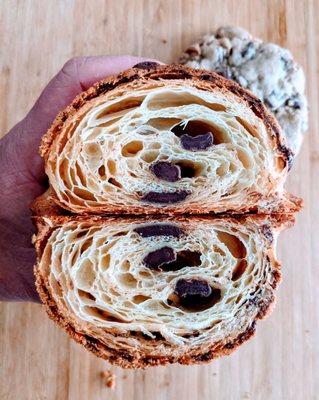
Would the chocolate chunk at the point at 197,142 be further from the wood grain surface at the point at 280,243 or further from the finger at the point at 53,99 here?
the wood grain surface at the point at 280,243

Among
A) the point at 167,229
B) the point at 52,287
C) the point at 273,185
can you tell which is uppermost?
the point at 273,185

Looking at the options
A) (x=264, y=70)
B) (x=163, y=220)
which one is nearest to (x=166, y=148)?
(x=163, y=220)

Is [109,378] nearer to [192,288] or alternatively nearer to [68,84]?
[192,288]

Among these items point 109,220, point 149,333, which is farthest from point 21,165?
point 149,333

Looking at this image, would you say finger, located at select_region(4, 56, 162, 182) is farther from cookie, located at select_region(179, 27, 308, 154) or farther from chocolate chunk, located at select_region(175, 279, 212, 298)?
chocolate chunk, located at select_region(175, 279, 212, 298)

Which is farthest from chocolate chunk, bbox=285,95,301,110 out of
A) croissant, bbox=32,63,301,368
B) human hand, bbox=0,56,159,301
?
croissant, bbox=32,63,301,368

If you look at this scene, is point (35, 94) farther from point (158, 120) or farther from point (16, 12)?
point (158, 120)

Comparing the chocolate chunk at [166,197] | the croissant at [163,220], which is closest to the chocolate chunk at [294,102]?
the croissant at [163,220]
